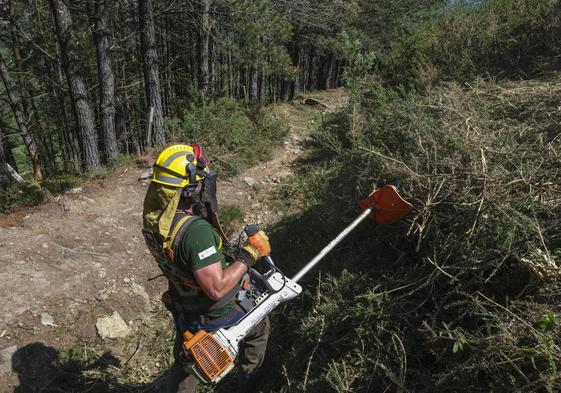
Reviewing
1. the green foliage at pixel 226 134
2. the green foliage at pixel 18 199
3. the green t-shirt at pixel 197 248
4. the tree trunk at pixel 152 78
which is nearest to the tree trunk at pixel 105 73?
the tree trunk at pixel 152 78

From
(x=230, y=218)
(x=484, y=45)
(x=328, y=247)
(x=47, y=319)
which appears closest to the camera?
(x=328, y=247)

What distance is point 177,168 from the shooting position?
258 cm

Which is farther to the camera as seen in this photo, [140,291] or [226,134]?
[226,134]

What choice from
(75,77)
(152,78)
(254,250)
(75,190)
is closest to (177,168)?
(254,250)

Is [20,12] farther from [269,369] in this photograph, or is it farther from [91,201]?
[269,369]

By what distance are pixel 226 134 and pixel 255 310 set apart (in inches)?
262

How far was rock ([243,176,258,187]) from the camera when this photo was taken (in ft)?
25.7

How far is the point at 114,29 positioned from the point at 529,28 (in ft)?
36.7

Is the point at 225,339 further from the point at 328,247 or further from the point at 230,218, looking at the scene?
the point at 230,218

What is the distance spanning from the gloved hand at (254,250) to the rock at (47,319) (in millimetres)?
3026

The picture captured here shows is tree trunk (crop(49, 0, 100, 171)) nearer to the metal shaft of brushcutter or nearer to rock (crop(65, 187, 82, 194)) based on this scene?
rock (crop(65, 187, 82, 194))

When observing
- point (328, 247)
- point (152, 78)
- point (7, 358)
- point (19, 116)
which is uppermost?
point (152, 78)

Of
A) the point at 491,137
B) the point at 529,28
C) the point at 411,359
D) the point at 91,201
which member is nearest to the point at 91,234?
the point at 91,201

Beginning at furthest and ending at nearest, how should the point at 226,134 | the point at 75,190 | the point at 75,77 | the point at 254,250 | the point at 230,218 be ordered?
the point at 226,134, the point at 75,77, the point at 75,190, the point at 230,218, the point at 254,250
